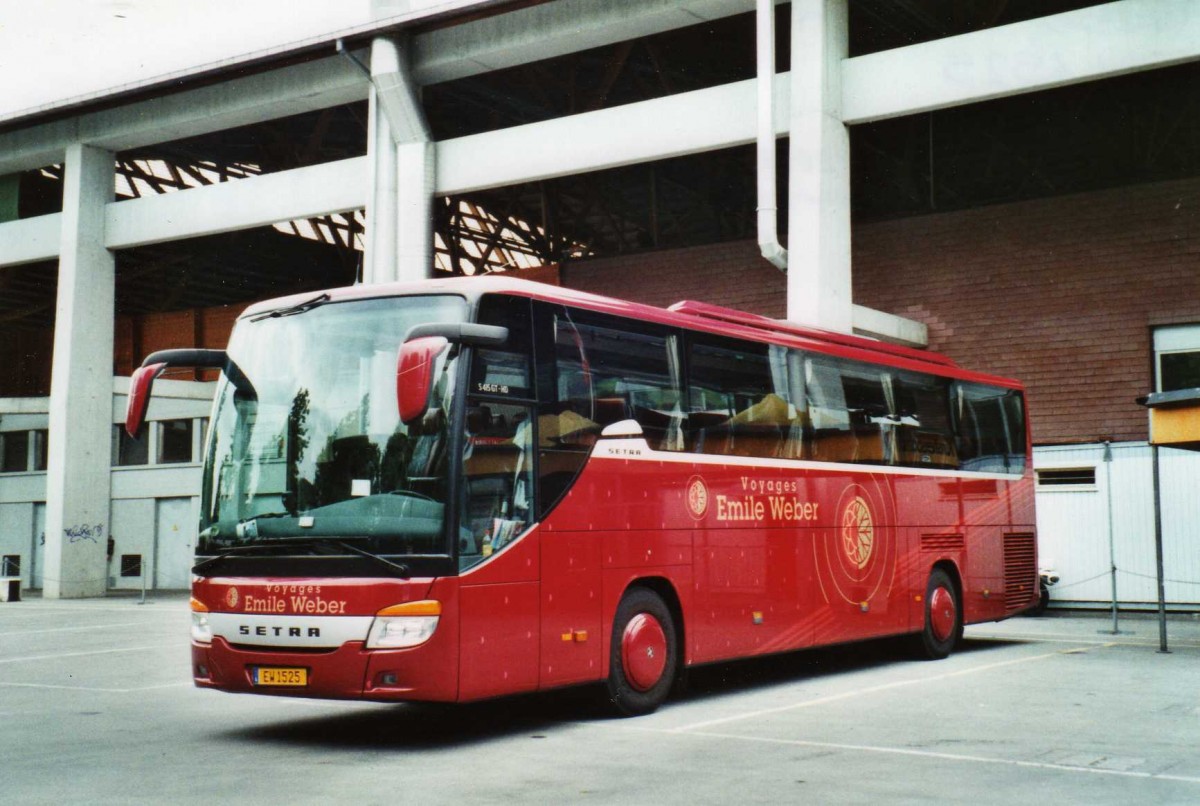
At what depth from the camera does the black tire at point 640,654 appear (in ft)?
34.1

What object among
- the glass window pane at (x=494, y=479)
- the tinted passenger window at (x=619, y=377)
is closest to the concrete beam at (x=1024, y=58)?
the tinted passenger window at (x=619, y=377)

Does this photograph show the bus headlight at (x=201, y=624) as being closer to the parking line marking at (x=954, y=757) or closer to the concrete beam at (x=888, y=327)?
the parking line marking at (x=954, y=757)

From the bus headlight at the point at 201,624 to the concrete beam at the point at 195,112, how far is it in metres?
17.6

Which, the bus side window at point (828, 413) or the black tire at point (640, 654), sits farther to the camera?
the bus side window at point (828, 413)

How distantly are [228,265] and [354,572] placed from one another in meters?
32.2

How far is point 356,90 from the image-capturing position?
2598cm

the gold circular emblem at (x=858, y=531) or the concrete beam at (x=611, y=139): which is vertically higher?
the concrete beam at (x=611, y=139)

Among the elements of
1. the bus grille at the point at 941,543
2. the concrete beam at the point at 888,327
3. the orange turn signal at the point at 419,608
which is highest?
the concrete beam at the point at 888,327

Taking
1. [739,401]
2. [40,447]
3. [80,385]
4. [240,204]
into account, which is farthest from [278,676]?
[40,447]

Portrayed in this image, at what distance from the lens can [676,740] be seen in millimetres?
9211

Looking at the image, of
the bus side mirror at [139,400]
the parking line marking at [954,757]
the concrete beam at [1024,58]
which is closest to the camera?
the parking line marking at [954,757]

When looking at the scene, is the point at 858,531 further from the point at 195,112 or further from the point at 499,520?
the point at 195,112

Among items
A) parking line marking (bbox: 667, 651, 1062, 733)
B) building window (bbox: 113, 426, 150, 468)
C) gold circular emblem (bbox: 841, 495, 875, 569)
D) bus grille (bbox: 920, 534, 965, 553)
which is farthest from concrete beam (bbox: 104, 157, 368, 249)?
parking line marking (bbox: 667, 651, 1062, 733)

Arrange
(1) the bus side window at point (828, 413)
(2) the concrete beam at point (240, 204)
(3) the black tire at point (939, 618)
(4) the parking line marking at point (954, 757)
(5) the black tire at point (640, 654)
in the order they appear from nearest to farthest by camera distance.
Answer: (4) the parking line marking at point (954, 757), (5) the black tire at point (640, 654), (1) the bus side window at point (828, 413), (3) the black tire at point (939, 618), (2) the concrete beam at point (240, 204)
